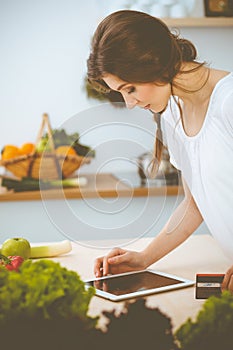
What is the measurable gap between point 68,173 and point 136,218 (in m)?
1.84

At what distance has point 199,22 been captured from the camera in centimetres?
Answer: 356

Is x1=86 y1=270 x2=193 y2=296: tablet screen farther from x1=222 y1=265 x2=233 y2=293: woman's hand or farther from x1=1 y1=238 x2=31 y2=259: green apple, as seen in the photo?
x1=1 y1=238 x2=31 y2=259: green apple

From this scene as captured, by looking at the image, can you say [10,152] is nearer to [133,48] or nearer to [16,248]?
[16,248]

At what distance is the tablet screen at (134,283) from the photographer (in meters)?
1.34

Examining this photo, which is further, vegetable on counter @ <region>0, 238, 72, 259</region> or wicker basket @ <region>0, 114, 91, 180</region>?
wicker basket @ <region>0, 114, 91, 180</region>

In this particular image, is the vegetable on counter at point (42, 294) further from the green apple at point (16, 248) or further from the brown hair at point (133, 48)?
the green apple at point (16, 248)

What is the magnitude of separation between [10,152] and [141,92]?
2007 millimetres

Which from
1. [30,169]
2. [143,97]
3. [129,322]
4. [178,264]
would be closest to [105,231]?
[178,264]

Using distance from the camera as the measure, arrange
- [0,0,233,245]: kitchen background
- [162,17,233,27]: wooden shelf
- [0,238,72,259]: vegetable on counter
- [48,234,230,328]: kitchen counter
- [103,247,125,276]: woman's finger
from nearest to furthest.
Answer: [48,234,230,328]: kitchen counter, [103,247,125,276]: woman's finger, [0,238,72,259]: vegetable on counter, [162,17,233,27]: wooden shelf, [0,0,233,245]: kitchen background

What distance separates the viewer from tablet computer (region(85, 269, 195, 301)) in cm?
131

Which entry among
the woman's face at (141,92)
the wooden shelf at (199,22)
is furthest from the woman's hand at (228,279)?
the wooden shelf at (199,22)

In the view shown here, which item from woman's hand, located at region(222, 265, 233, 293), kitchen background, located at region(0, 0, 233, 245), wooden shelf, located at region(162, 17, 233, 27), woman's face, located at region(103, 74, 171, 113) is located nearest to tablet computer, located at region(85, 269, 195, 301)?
woman's hand, located at region(222, 265, 233, 293)

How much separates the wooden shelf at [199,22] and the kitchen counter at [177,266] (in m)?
1.80

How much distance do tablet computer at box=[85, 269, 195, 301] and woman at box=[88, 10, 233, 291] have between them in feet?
0.21
